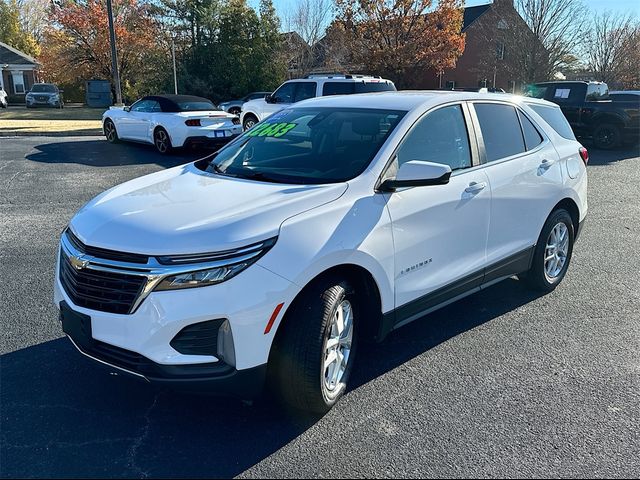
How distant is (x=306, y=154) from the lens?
3.99 meters

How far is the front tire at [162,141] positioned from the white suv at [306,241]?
980 centimetres

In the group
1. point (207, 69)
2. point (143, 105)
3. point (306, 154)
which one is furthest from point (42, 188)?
point (207, 69)

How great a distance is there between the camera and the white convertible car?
13422mm

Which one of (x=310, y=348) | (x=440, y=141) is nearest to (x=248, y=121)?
(x=440, y=141)

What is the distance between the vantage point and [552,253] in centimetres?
512

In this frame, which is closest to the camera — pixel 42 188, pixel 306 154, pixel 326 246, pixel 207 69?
pixel 326 246

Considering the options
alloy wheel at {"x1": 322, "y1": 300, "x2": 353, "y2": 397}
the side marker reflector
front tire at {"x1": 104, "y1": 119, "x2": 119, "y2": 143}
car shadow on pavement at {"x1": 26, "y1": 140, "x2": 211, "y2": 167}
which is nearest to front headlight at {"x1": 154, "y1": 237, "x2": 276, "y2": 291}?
the side marker reflector

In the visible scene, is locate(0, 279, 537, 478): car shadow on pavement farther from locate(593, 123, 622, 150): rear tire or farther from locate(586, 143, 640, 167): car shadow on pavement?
locate(593, 123, 622, 150): rear tire

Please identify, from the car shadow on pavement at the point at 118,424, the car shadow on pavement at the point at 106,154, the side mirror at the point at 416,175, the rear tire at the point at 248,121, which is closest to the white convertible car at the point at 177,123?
the car shadow on pavement at the point at 106,154

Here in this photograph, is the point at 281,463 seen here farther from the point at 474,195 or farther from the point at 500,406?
the point at 474,195

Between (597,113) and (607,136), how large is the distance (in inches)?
27.8

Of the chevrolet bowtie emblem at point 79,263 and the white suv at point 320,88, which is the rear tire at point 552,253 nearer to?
the chevrolet bowtie emblem at point 79,263

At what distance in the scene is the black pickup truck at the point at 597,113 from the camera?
50.3 feet

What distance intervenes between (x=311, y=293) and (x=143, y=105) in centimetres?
1304
